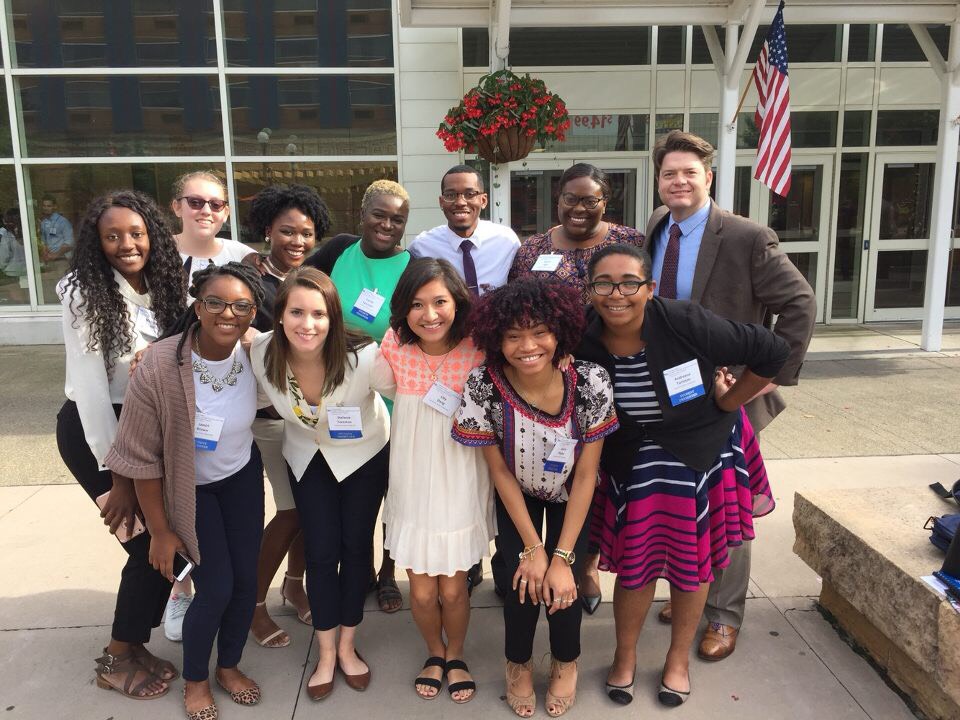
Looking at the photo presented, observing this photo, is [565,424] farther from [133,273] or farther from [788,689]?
[133,273]

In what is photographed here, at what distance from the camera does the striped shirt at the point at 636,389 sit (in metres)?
2.47

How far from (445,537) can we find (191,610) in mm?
940

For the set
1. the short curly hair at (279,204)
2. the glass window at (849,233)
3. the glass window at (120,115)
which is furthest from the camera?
the glass window at (849,233)

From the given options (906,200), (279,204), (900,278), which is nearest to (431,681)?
(279,204)

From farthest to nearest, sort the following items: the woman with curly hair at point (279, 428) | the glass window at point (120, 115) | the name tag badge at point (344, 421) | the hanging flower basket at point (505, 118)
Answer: the glass window at point (120, 115)
the hanging flower basket at point (505, 118)
the woman with curly hair at point (279, 428)
the name tag badge at point (344, 421)

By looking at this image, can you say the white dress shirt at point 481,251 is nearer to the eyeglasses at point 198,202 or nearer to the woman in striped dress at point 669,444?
the woman in striped dress at point 669,444

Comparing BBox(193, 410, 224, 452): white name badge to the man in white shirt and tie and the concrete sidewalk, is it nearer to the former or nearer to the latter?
the concrete sidewalk

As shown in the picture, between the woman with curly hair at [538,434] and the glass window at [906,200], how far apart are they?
8817 mm

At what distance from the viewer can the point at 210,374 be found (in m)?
2.53

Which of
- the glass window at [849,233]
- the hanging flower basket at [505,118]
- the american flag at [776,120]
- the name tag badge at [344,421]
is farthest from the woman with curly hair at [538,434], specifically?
the glass window at [849,233]

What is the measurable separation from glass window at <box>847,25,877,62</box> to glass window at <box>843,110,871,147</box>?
658 millimetres

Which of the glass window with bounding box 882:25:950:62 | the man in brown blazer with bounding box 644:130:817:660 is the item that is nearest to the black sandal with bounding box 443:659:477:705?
the man in brown blazer with bounding box 644:130:817:660

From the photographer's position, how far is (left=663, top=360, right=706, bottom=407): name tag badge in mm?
2418

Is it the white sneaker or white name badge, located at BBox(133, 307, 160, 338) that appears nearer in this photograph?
white name badge, located at BBox(133, 307, 160, 338)
